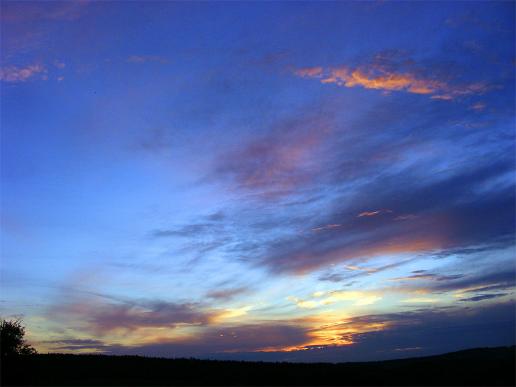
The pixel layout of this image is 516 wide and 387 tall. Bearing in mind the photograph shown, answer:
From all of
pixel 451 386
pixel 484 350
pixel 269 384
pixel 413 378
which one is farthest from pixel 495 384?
pixel 484 350

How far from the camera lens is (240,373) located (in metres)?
52.8

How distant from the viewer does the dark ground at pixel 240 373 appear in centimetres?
4453

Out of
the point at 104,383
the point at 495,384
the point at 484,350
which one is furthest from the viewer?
the point at 484,350

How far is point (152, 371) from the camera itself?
5325cm

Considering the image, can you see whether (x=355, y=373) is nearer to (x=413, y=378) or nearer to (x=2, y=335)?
(x=413, y=378)

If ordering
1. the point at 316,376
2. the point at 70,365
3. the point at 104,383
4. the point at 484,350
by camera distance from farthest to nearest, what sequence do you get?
the point at 484,350 → the point at 70,365 → the point at 316,376 → the point at 104,383

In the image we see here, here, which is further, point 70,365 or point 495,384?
point 70,365

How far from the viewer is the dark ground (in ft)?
146

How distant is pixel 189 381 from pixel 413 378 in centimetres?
2372

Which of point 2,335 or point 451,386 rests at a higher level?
point 2,335

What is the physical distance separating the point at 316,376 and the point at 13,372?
1403 inches

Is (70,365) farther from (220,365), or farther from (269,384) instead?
(269,384)

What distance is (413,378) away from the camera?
46.2 m

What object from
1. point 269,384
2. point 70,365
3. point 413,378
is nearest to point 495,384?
point 413,378
